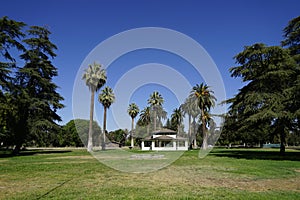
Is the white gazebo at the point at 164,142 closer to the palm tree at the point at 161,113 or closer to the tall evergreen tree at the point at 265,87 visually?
the palm tree at the point at 161,113

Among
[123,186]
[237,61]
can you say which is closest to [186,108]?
[237,61]

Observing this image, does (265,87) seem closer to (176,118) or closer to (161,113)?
(161,113)

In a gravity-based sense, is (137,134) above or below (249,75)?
below

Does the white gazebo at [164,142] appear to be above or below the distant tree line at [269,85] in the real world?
below

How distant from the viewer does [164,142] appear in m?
50.5

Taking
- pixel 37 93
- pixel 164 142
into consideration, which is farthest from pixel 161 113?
pixel 37 93

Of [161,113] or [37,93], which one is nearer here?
[37,93]

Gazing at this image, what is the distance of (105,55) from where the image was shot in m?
15.9

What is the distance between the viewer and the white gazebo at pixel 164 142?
160ft

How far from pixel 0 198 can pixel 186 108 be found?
40.7 m

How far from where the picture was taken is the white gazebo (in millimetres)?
48688

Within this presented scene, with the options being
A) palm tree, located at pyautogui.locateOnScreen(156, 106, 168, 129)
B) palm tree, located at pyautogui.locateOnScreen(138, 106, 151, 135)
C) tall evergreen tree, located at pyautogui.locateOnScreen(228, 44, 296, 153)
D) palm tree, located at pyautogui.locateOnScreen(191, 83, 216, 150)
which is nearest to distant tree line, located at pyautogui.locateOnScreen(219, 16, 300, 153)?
tall evergreen tree, located at pyautogui.locateOnScreen(228, 44, 296, 153)

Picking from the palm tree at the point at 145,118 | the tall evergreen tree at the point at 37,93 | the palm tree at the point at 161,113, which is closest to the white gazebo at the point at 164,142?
the palm tree at the point at 161,113

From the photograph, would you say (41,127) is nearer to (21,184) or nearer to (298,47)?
(21,184)
